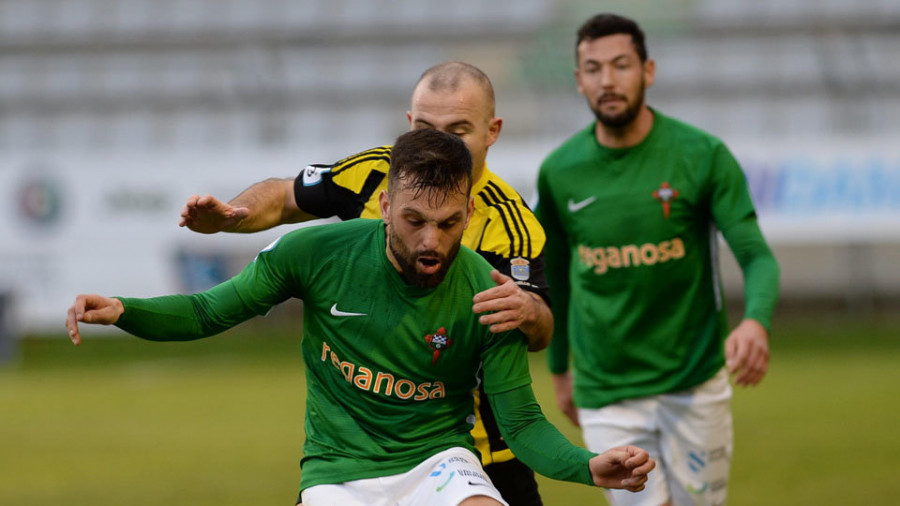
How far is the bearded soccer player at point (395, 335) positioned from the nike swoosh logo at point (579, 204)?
1.98 meters

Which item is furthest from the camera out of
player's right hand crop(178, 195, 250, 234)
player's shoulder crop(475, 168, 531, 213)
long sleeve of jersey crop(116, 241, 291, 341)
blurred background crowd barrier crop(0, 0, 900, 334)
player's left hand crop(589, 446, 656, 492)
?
blurred background crowd barrier crop(0, 0, 900, 334)

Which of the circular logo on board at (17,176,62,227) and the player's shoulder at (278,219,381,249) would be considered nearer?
the player's shoulder at (278,219,381,249)

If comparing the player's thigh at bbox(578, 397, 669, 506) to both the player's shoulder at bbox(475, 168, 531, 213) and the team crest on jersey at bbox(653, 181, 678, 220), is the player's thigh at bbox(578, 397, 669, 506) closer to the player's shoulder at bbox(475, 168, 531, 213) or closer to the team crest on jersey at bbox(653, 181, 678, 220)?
the team crest on jersey at bbox(653, 181, 678, 220)

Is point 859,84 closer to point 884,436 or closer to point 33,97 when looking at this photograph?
point 884,436

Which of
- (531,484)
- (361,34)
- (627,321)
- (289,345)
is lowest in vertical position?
(289,345)

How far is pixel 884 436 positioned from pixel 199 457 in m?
5.71

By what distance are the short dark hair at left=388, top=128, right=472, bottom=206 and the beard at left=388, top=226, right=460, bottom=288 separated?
0.16m

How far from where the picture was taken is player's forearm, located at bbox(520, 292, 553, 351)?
4215 millimetres

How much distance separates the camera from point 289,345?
62.6 feet

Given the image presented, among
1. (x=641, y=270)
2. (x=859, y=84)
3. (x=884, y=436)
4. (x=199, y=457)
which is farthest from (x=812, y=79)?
(x=641, y=270)

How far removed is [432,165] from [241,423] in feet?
29.7

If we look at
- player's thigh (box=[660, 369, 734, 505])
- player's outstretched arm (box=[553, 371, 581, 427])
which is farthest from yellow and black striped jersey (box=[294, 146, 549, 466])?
player's outstretched arm (box=[553, 371, 581, 427])

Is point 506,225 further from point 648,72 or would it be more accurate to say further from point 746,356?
point 648,72

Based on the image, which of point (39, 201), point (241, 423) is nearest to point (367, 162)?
point (241, 423)
